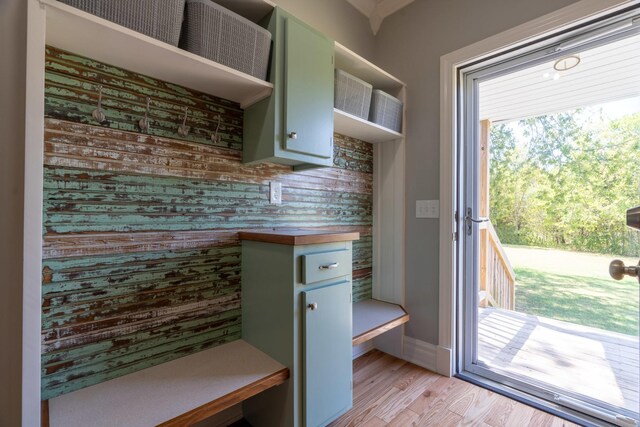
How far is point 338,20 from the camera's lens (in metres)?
2.06

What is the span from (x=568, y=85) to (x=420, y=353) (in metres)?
1.94

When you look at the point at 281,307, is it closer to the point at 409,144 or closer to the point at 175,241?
the point at 175,241

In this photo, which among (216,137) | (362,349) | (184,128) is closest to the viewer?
(184,128)

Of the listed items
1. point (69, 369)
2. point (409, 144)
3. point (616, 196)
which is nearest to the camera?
point (69, 369)

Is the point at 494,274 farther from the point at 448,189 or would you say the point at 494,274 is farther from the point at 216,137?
the point at 216,137

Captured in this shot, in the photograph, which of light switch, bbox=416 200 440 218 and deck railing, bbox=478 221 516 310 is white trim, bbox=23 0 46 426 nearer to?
light switch, bbox=416 200 440 218

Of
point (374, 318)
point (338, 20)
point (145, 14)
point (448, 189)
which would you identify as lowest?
point (374, 318)

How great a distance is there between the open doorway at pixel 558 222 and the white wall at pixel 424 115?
0.23 meters

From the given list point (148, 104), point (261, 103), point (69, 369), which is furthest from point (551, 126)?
point (69, 369)

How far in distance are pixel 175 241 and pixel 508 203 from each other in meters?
2.03

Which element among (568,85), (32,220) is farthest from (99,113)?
(568,85)

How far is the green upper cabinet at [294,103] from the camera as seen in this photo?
51.4 inches

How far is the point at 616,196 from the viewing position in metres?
1.50

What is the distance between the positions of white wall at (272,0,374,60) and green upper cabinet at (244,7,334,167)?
51 centimetres
